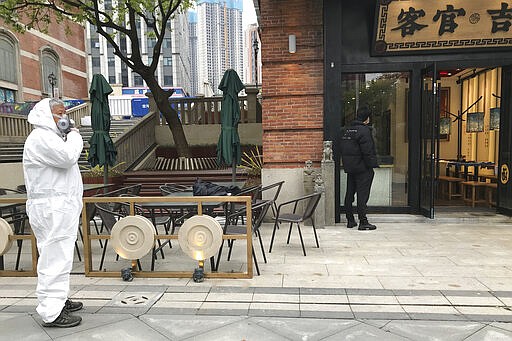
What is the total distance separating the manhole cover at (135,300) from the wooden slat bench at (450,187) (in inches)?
335

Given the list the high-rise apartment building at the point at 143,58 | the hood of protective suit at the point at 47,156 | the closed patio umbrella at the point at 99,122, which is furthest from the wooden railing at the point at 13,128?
the high-rise apartment building at the point at 143,58

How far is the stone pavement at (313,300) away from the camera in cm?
303

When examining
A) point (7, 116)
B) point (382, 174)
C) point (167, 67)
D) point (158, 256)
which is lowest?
point (158, 256)

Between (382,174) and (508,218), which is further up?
(382,174)

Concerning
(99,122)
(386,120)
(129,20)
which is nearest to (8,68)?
(129,20)

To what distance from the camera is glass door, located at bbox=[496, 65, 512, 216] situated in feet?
24.0

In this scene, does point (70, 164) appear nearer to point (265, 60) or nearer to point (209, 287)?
point (209, 287)

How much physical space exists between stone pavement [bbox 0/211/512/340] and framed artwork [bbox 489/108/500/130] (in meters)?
3.86

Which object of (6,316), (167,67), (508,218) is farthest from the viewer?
(167,67)

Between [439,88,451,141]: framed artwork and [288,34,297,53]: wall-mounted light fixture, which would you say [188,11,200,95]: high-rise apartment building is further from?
[288,34,297,53]: wall-mounted light fixture

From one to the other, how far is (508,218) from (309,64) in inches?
191

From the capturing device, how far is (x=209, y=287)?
4008 millimetres

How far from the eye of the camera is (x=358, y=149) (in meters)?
6.60

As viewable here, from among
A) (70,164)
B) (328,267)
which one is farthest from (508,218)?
(70,164)
